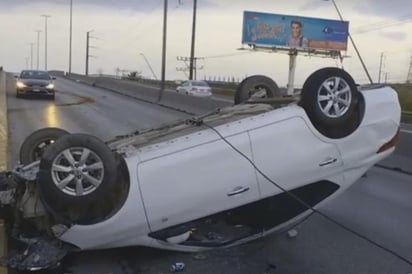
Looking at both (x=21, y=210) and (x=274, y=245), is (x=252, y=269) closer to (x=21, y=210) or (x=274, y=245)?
(x=274, y=245)

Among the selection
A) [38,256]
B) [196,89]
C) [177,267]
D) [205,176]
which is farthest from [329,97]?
[196,89]

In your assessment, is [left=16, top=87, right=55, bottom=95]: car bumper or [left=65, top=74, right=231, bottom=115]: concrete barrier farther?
[left=16, top=87, right=55, bottom=95]: car bumper

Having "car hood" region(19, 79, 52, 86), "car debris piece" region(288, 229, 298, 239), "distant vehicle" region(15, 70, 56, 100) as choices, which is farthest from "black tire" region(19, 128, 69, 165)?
"car hood" region(19, 79, 52, 86)

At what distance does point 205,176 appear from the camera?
5.26 metres

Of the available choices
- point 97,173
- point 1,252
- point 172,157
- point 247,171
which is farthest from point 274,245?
point 1,252

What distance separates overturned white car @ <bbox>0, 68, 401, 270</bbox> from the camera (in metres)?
5.12

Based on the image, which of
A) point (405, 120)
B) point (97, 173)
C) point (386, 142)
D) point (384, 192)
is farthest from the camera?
point (405, 120)

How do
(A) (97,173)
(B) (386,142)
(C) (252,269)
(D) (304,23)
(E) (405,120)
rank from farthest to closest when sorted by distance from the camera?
1. (D) (304,23)
2. (E) (405,120)
3. (B) (386,142)
4. (C) (252,269)
5. (A) (97,173)

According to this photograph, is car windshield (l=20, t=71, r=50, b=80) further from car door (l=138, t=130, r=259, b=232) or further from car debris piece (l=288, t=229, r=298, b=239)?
car door (l=138, t=130, r=259, b=232)

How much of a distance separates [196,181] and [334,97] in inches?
58.3

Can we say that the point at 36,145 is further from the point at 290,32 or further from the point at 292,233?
the point at 290,32

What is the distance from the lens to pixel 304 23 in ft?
224

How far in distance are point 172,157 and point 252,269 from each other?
49.2 inches

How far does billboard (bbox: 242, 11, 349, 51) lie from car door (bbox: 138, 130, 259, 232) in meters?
62.8
